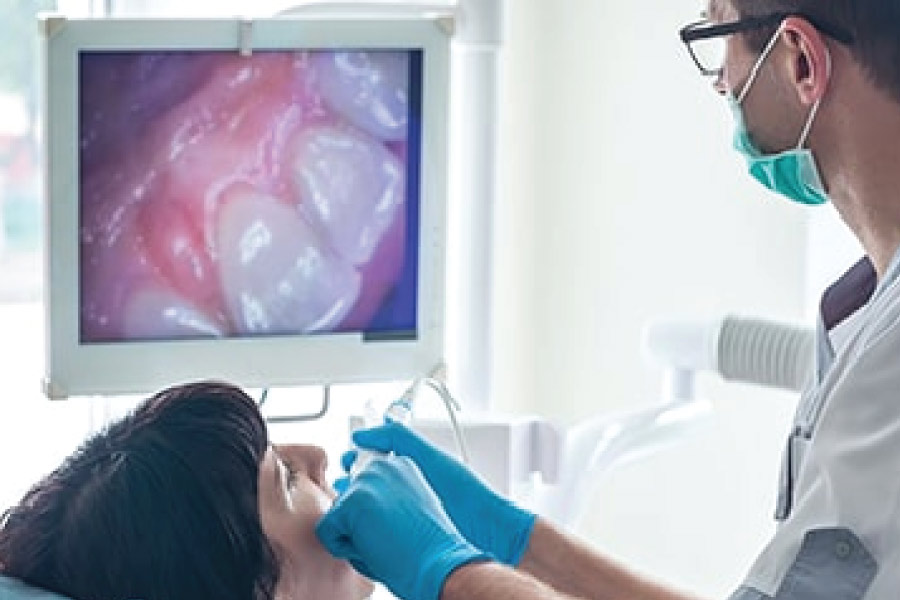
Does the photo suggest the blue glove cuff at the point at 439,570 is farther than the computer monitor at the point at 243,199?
No

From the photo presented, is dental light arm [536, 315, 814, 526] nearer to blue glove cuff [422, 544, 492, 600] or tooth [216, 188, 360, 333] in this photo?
tooth [216, 188, 360, 333]

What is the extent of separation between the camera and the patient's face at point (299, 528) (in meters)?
1.57

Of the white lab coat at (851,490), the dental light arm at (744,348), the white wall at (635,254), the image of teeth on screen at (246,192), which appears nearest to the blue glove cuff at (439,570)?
the white lab coat at (851,490)

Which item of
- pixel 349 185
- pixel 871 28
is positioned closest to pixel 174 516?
pixel 349 185

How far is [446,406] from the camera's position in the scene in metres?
1.97

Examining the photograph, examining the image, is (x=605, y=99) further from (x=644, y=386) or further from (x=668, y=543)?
(x=668, y=543)

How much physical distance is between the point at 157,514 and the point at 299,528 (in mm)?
168

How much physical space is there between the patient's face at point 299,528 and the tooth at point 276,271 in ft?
1.09

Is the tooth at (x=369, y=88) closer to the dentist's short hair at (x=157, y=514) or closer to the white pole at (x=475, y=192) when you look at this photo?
the white pole at (x=475, y=192)

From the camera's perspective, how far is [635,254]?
266cm

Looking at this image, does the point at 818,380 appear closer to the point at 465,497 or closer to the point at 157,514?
the point at 465,497

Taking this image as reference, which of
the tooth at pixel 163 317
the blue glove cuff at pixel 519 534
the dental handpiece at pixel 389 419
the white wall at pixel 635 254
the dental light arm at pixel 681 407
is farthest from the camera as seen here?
the white wall at pixel 635 254

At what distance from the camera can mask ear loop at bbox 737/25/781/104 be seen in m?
1.53

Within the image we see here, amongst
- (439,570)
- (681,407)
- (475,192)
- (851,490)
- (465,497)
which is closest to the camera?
(851,490)
